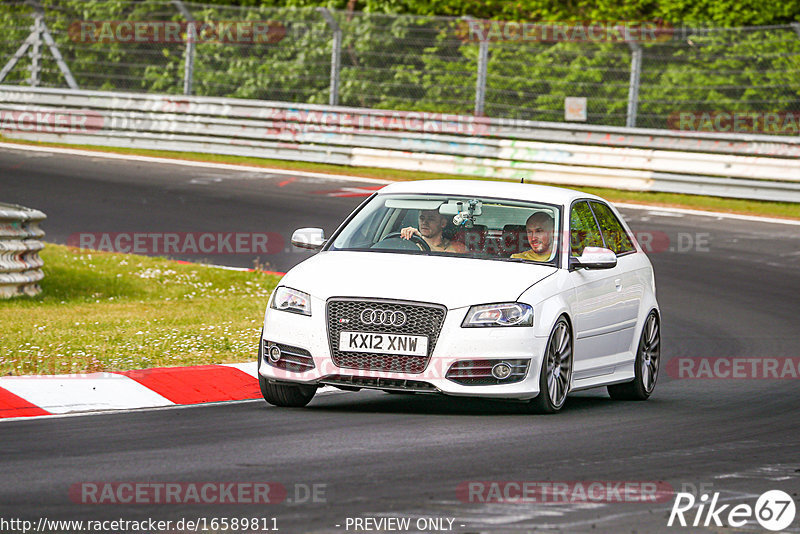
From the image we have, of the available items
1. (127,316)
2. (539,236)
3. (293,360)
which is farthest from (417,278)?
(127,316)

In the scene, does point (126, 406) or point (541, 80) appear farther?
point (541, 80)

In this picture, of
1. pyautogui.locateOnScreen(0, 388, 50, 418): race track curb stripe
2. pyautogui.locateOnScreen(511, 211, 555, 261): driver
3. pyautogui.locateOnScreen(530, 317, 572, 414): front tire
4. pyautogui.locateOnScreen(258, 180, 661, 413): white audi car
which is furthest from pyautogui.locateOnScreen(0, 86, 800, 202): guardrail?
pyautogui.locateOnScreen(0, 388, 50, 418): race track curb stripe

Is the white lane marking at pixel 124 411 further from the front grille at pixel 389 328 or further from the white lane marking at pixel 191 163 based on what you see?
the white lane marking at pixel 191 163

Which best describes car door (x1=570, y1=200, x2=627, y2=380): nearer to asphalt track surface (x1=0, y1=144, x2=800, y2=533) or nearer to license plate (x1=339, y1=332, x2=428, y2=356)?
asphalt track surface (x1=0, y1=144, x2=800, y2=533)

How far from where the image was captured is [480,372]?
29.3 ft

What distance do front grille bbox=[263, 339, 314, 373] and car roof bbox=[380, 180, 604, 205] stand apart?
1.70 m

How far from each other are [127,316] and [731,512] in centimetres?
818

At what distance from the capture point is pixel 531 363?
8.99m

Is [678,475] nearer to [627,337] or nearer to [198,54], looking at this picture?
[627,337]

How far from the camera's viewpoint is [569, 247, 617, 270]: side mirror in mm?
9766

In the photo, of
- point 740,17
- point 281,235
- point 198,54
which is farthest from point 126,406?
point 740,17

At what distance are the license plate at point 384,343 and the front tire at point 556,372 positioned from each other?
0.79 m

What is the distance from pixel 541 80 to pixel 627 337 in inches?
628

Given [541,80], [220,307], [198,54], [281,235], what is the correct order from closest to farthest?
[220,307] → [281,235] → [541,80] → [198,54]
